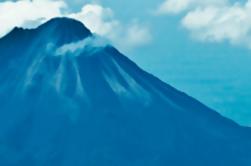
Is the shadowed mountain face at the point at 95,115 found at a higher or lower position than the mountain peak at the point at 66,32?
lower

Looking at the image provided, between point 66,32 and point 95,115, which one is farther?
point 66,32

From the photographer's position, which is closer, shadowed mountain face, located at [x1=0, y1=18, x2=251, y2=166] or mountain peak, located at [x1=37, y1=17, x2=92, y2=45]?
shadowed mountain face, located at [x1=0, y1=18, x2=251, y2=166]

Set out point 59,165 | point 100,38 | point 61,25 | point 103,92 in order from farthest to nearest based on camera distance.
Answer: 1. point 61,25
2. point 100,38
3. point 103,92
4. point 59,165

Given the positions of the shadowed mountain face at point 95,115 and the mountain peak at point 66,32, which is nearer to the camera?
the shadowed mountain face at point 95,115

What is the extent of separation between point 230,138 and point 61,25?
13.3m

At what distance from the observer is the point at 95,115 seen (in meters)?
33.2

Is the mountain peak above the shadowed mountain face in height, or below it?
above

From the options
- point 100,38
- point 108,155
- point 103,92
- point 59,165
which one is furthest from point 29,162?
point 100,38

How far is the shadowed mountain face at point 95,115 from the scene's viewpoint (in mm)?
31422

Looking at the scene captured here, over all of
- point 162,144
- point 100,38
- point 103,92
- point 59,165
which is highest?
point 100,38

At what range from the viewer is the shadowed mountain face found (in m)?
31.4

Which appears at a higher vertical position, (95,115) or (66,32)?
(66,32)

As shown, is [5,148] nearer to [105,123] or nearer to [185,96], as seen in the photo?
[105,123]

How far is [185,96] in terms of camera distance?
3684cm
